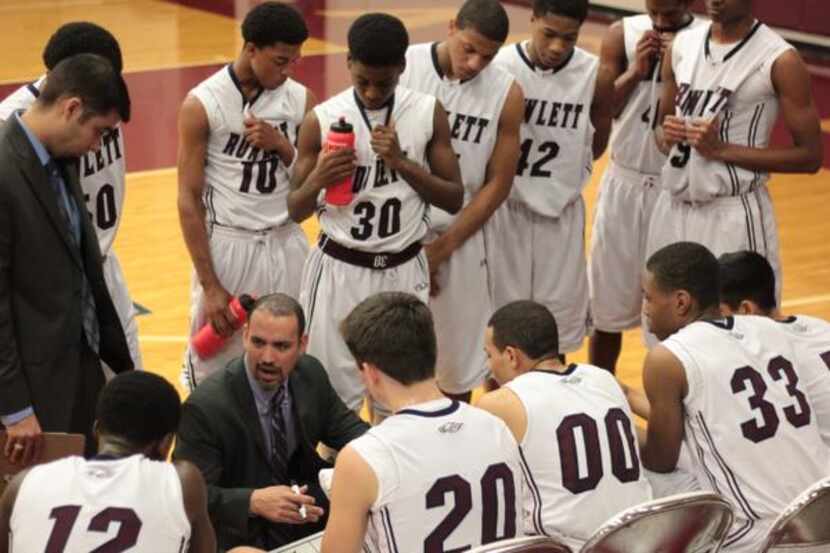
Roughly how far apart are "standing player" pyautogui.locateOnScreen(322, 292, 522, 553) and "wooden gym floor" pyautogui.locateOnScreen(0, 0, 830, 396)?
3775 mm

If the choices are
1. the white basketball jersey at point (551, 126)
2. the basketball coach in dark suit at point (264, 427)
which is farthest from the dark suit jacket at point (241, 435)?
the white basketball jersey at point (551, 126)

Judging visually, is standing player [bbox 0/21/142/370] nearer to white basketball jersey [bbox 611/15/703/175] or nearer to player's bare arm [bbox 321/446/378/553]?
player's bare arm [bbox 321/446/378/553]

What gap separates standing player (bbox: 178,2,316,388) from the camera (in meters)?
6.68

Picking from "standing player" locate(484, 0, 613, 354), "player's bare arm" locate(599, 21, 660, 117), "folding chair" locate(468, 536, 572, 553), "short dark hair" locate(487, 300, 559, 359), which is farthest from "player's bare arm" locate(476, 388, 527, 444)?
"player's bare arm" locate(599, 21, 660, 117)

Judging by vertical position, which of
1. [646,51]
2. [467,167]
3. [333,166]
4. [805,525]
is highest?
[646,51]

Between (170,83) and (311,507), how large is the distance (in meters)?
10.3

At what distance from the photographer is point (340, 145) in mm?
6160

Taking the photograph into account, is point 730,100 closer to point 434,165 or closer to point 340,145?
point 434,165

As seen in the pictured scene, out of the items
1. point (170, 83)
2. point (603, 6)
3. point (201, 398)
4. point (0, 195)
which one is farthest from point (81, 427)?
point (603, 6)

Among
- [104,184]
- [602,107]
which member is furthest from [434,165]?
[104,184]

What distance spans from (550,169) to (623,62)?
0.93 metres

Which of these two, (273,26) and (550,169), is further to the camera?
(550,169)

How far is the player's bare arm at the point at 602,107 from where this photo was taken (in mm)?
7441

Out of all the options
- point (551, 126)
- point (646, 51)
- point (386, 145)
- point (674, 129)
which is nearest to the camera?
point (386, 145)
